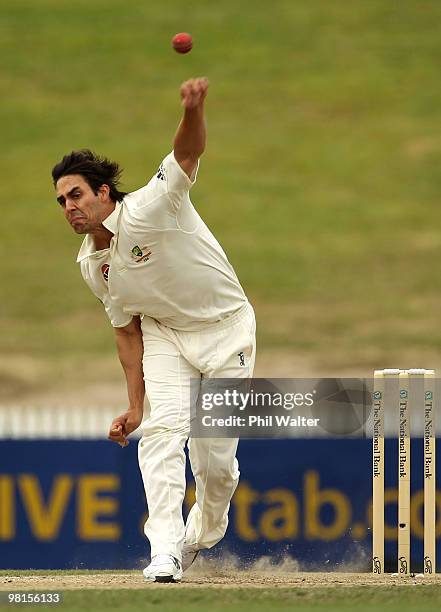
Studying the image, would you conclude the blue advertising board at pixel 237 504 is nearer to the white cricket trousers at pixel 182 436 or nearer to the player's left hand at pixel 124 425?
the white cricket trousers at pixel 182 436

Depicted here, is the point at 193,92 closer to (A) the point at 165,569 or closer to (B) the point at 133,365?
(B) the point at 133,365

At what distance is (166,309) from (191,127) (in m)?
0.68

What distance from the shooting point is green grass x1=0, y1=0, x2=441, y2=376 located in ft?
53.3

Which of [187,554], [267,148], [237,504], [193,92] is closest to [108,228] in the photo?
[193,92]

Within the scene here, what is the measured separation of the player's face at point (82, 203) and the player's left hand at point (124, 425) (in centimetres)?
66

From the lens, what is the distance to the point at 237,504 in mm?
6859

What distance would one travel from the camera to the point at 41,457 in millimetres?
7281

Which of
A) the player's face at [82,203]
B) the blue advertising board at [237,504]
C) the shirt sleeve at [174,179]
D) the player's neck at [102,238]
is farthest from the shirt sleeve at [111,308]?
the blue advertising board at [237,504]

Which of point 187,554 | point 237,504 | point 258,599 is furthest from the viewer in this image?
point 237,504

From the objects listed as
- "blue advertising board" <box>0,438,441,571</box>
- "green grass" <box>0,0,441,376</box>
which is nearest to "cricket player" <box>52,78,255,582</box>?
"blue advertising board" <box>0,438,441,571</box>

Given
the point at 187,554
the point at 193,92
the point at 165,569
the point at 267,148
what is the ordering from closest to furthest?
the point at 193,92
the point at 165,569
the point at 187,554
the point at 267,148

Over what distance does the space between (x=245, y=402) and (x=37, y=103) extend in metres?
16.4

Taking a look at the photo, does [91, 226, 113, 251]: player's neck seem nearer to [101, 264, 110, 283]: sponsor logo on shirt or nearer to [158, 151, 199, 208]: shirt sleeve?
[101, 264, 110, 283]: sponsor logo on shirt

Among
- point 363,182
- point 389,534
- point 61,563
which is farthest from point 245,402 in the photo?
point 363,182
